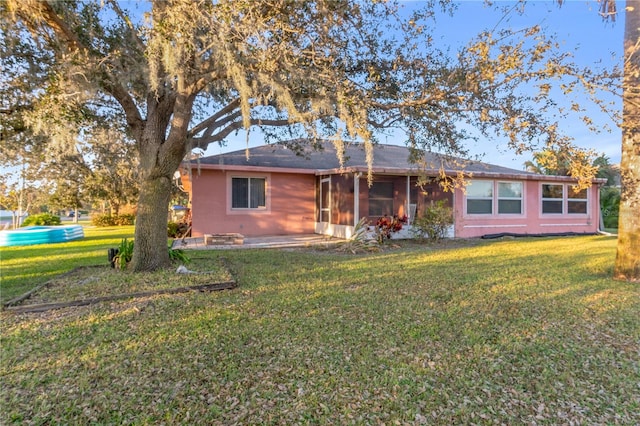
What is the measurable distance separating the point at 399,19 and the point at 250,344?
465cm

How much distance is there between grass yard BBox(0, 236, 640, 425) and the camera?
93.8 inches

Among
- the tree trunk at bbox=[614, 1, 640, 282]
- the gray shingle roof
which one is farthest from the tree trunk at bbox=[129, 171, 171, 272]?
the tree trunk at bbox=[614, 1, 640, 282]

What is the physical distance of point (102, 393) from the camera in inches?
101

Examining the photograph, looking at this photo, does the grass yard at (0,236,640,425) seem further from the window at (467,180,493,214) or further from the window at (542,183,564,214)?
the window at (542,183,564,214)

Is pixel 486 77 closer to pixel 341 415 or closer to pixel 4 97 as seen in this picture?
pixel 341 415

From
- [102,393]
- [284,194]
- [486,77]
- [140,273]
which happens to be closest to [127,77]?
[140,273]

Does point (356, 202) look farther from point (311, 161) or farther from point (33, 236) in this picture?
point (33, 236)

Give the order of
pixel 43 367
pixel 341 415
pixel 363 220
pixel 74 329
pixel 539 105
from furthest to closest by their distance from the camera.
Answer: pixel 363 220 → pixel 539 105 → pixel 74 329 → pixel 43 367 → pixel 341 415

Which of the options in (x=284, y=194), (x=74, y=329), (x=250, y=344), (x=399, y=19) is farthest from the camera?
(x=284, y=194)

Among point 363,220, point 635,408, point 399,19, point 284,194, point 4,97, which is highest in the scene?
point 399,19

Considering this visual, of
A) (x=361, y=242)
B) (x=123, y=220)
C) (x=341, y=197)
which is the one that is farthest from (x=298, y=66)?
(x=123, y=220)

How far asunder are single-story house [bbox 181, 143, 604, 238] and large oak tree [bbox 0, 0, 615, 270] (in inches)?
216

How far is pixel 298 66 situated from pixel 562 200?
1484cm

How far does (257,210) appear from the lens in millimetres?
12781
